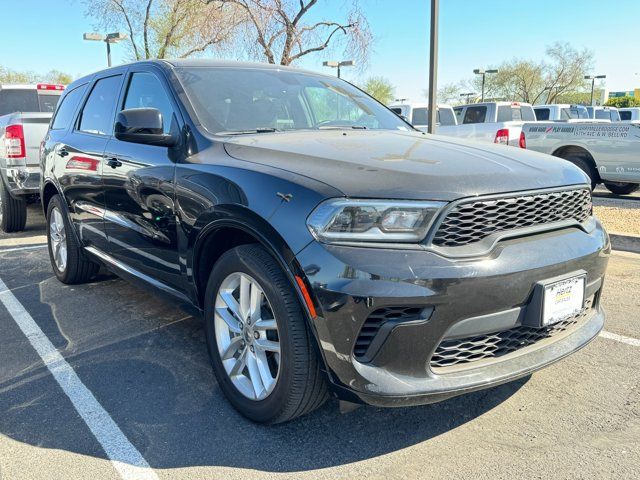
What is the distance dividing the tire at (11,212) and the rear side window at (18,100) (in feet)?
11.2

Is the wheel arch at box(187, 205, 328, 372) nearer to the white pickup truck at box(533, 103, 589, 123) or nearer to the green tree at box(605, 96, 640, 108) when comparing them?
the white pickup truck at box(533, 103, 589, 123)

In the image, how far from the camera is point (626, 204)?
9.23 m

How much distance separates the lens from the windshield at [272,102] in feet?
10.8

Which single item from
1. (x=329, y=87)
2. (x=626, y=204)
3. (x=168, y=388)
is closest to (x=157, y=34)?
(x=626, y=204)

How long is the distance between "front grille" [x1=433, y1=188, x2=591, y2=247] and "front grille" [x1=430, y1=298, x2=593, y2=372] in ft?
1.35

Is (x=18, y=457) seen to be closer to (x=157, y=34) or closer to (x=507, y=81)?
(x=157, y=34)

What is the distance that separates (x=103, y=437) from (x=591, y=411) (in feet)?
7.77

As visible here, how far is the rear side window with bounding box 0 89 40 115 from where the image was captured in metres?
10.3

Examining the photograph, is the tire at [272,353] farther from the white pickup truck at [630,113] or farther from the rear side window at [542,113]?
the white pickup truck at [630,113]

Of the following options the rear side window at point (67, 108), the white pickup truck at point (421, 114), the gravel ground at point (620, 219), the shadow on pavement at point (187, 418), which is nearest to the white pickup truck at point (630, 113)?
the white pickup truck at point (421, 114)

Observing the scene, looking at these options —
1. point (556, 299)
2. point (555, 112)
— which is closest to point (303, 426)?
point (556, 299)

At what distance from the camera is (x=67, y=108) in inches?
206

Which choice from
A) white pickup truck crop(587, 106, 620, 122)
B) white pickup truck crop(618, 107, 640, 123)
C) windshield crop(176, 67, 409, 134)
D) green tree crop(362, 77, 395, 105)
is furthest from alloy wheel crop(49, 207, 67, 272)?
green tree crop(362, 77, 395, 105)

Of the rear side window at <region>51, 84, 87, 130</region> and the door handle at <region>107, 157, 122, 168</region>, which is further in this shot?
the rear side window at <region>51, 84, 87, 130</region>
